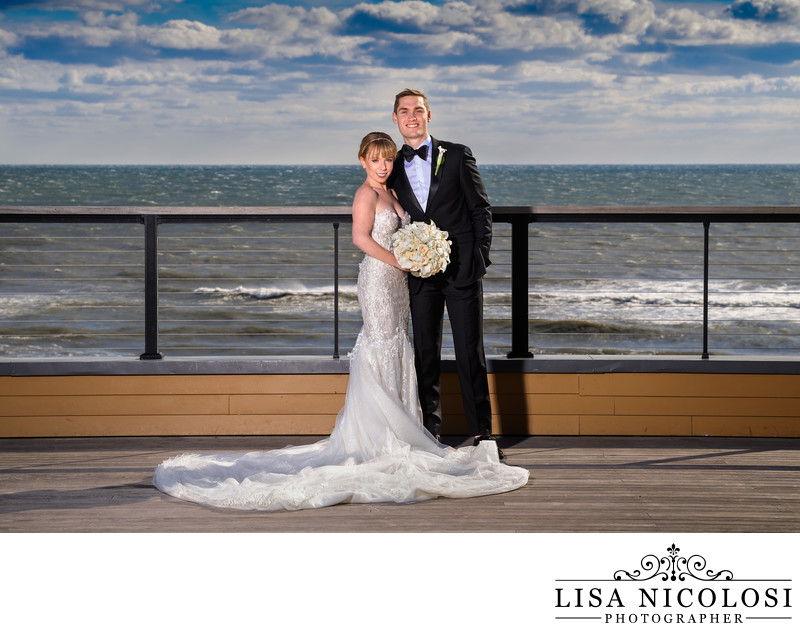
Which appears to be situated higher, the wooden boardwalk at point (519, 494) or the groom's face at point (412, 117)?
the groom's face at point (412, 117)

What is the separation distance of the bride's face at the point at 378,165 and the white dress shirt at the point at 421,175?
135 millimetres

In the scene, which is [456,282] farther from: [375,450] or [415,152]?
[375,450]

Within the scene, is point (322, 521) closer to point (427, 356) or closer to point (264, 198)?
point (427, 356)

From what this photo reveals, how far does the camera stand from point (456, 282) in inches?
171

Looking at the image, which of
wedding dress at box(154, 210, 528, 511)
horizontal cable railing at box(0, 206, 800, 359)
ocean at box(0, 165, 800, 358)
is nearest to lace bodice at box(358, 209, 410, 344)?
wedding dress at box(154, 210, 528, 511)

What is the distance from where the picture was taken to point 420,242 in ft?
13.5

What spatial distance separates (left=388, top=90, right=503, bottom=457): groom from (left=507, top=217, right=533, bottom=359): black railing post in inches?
23.4

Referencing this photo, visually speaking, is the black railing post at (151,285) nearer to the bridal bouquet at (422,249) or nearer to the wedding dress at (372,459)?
the wedding dress at (372,459)

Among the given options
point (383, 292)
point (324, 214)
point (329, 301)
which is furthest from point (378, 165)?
point (329, 301)

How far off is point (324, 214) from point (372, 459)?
1396mm

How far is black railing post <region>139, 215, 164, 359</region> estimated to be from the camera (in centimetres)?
483

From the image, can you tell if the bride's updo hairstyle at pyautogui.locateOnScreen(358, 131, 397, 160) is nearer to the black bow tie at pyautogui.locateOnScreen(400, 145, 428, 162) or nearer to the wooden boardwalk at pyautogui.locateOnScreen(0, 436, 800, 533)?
the black bow tie at pyautogui.locateOnScreen(400, 145, 428, 162)

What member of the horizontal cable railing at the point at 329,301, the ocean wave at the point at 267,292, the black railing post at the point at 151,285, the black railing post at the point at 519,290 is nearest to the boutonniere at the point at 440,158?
the black railing post at the point at 519,290

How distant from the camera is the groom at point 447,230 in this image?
430 centimetres
